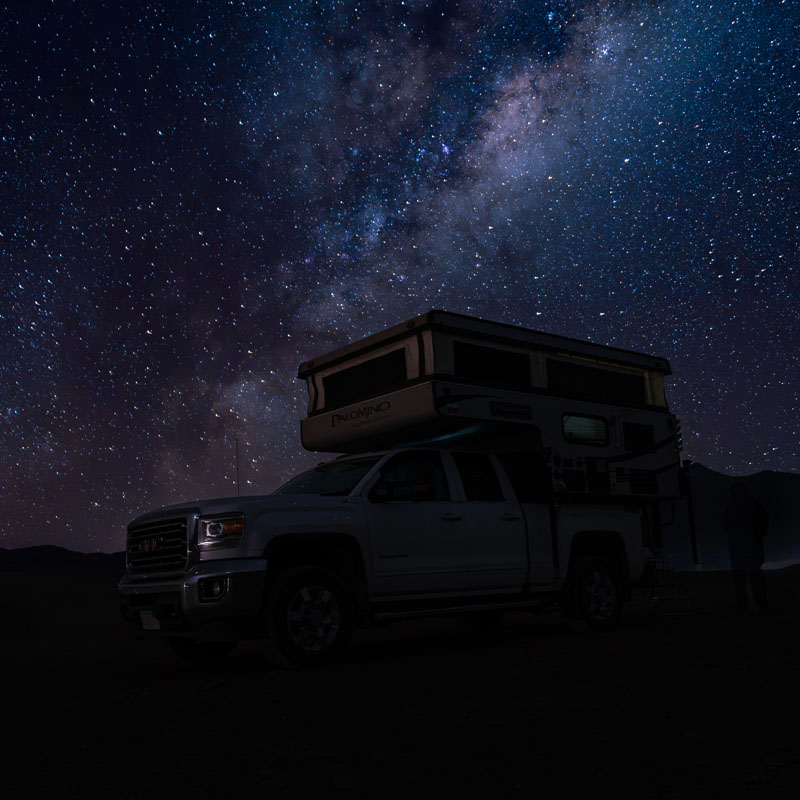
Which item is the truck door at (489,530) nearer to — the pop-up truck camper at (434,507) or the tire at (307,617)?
the pop-up truck camper at (434,507)

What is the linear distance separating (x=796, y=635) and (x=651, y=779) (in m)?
6.33

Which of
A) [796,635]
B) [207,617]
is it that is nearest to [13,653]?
[207,617]

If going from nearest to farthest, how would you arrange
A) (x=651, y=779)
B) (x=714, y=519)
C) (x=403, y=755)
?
(x=651, y=779) → (x=403, y=755) → (x=714, y=519)

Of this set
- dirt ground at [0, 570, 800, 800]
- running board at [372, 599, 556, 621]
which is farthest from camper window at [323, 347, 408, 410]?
dirt ground at [0, 570, 800, 800]

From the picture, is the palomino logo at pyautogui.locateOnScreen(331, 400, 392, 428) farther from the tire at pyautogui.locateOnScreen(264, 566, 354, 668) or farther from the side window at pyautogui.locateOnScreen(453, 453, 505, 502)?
the tire at pyautogui.locateOnScreen(264, 566, 354, 668)

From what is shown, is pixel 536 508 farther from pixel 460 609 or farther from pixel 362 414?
pixel 362 414

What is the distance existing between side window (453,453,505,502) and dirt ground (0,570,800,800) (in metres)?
1.62

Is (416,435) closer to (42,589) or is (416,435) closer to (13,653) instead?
(13,653)

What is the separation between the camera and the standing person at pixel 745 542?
12.6 m

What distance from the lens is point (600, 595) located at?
10898mm

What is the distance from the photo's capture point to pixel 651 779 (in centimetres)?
386

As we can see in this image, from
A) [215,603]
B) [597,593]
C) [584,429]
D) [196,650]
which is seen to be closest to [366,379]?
[584,429]

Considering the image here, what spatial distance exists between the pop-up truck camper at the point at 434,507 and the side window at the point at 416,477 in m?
0.02

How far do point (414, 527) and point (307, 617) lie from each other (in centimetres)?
152
